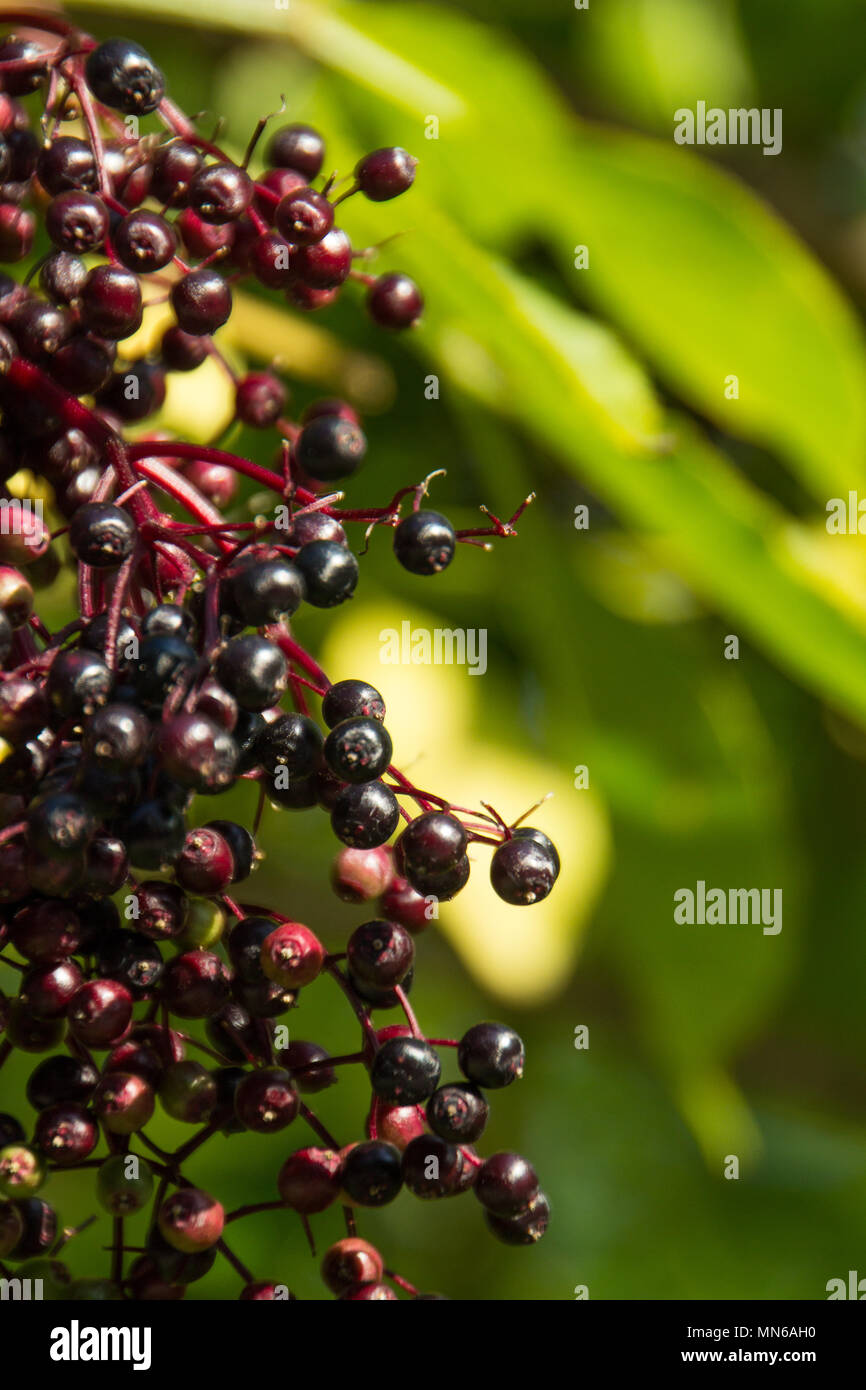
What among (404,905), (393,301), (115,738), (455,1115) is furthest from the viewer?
(393,301)

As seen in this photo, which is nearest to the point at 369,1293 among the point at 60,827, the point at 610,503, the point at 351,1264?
the point at 351,1264

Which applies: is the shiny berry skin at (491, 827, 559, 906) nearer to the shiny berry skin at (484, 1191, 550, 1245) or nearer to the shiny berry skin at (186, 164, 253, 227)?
the shiny berry skin at (484, 1191, 550, 1245)

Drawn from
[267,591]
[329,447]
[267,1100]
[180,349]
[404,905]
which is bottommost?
[267,1100]

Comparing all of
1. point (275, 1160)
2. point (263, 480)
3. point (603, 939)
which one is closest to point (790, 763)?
point (603, 939)

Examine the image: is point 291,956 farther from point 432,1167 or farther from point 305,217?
point 305,217

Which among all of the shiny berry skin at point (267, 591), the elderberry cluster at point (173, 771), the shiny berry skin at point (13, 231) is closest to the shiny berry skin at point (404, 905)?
the elderberry cluster at point (173, 771)

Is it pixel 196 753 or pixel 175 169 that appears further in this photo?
pixel 175 169

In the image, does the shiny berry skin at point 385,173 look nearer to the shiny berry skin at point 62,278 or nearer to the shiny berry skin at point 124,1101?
the shiny berry skin at point 62,278

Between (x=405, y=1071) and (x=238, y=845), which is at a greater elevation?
(x=238, y=845)

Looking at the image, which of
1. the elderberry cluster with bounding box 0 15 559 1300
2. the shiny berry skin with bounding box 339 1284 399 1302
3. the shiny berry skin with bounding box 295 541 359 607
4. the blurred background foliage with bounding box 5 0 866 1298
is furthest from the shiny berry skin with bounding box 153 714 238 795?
the shiny berry skin with bounding box 339 1284 399 1302
